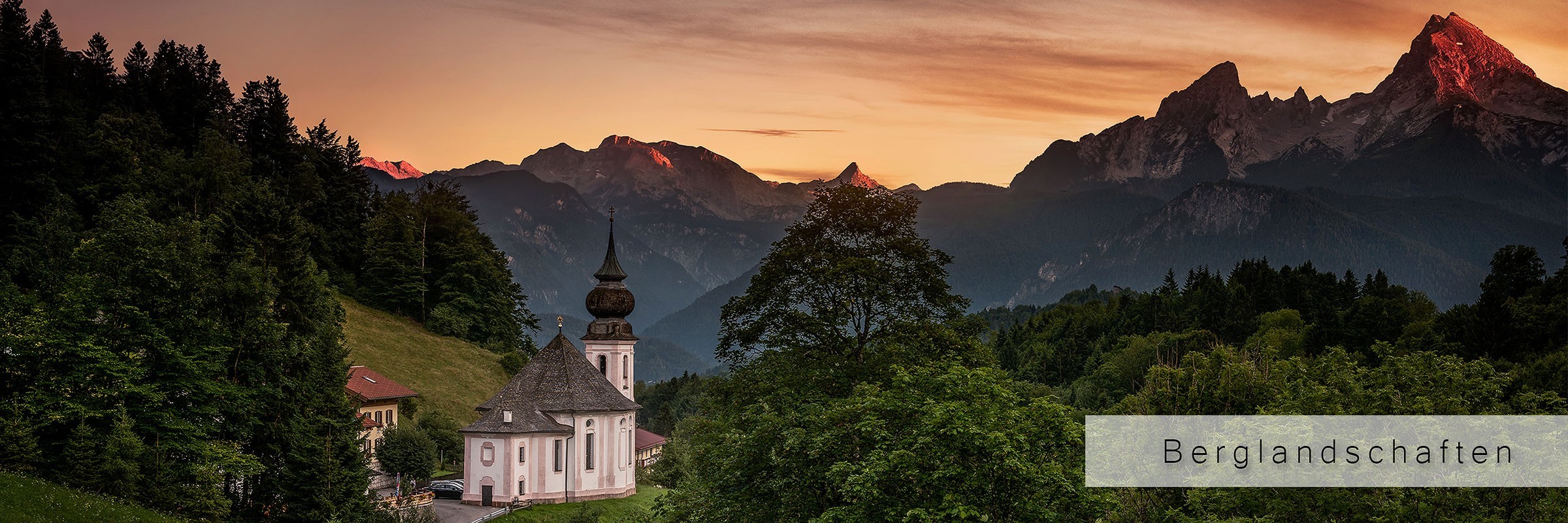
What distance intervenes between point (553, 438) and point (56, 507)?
3475cm

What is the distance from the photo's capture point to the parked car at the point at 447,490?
6762cm

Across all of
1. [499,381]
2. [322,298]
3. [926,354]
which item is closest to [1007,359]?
[499,381]

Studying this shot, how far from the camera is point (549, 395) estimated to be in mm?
71438

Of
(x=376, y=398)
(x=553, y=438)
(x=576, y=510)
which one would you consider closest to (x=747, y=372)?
(x=576, y=510)

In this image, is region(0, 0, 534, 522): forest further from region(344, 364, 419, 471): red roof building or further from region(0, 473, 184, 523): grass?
region(344, 364, 419, 471): red roof building

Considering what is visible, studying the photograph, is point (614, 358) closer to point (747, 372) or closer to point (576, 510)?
point (576, 510)

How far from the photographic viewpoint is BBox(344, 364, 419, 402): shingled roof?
68.8 metres

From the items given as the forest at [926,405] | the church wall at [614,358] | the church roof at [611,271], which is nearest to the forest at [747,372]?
the forest at [926,405]

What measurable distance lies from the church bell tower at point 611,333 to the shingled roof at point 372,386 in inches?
515

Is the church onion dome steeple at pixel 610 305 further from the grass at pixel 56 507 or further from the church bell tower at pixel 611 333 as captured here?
the grass at pixel 56 507

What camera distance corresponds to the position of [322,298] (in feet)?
174

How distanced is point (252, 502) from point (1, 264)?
88.5 ft

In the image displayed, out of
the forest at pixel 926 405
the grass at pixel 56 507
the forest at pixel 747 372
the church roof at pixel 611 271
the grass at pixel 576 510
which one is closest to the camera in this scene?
the forest at pixel 926 405

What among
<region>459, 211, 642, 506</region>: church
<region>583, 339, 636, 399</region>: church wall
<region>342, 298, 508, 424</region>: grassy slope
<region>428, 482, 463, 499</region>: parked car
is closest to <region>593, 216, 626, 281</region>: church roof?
<region>583, 339, 636, 399</region>: church wall
